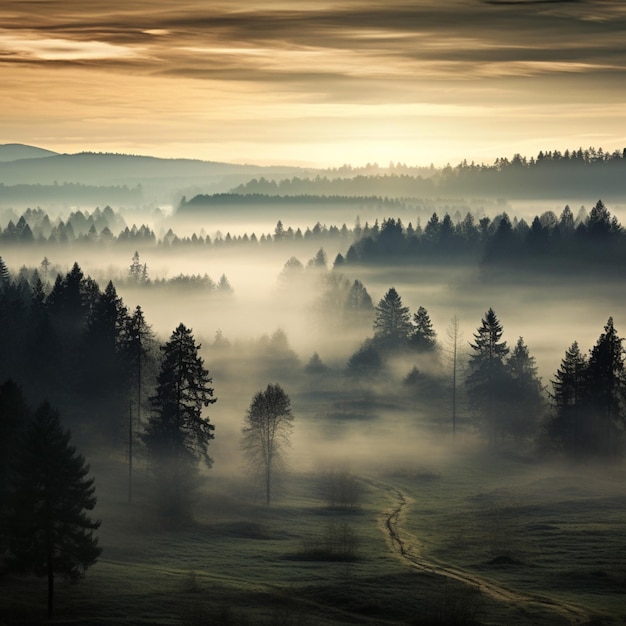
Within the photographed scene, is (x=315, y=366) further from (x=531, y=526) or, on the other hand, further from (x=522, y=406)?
(x=531, y=526)

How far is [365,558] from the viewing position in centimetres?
7381

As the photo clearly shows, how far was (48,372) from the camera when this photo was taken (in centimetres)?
10006

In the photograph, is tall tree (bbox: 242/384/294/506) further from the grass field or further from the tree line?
the tree line

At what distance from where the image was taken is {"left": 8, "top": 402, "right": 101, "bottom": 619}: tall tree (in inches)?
2244

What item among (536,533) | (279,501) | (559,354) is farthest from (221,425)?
(559,354)

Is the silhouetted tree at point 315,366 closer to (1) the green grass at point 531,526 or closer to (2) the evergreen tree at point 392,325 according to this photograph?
(2) the evergreen tree at point 392,325

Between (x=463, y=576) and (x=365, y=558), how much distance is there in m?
7.24

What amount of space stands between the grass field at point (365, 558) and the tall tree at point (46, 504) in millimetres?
2175

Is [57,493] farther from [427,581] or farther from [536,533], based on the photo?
[536,533]

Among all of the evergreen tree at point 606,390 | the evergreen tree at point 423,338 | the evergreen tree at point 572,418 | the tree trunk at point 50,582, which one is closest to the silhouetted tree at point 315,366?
the evergreen tree at point 423,338

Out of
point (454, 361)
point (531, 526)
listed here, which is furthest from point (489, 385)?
point (531, 526)

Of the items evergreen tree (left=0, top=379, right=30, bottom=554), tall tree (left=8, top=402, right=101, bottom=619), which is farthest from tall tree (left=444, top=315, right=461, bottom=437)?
tall tree (left=8, top=402, right=101, bottom=619)

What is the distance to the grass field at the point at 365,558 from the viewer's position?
2328 inches

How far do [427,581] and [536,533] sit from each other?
673 inches
